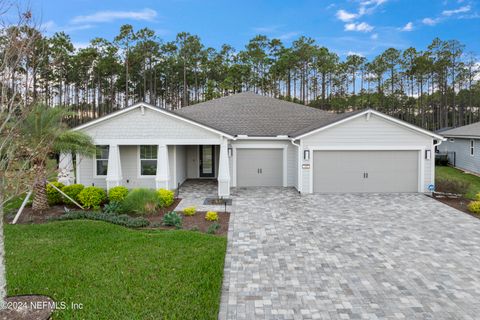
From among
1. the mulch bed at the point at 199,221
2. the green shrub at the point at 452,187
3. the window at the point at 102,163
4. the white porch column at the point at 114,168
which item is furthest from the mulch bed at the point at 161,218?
the green shrub at the point at 452,187

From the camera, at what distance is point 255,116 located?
1945 centimetres

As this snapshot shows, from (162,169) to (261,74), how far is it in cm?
3106

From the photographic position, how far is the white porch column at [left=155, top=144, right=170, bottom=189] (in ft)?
46.3

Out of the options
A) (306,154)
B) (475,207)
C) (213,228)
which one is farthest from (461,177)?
(213,228)

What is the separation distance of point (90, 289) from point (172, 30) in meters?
38.9

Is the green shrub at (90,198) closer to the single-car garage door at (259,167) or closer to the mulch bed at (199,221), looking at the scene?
the mulch bed at (199,221)

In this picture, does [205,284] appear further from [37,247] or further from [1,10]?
[1,10]

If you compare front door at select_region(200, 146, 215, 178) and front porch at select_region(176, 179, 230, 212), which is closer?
front porch at select_region(176, 179, 230, 212)

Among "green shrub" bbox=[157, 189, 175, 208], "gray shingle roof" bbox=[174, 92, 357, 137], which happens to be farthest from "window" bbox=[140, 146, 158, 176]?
"green shrub" bbox=[157, 189, 175, 208]

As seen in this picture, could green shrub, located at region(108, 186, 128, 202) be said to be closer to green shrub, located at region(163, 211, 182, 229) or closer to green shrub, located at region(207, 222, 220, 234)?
green shrub, located at region(163, 211, 182, 229)

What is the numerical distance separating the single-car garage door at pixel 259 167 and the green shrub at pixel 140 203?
20.4 ft

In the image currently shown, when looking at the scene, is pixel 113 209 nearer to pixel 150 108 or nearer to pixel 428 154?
pixel 150 108

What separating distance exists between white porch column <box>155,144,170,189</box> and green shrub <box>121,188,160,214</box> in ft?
8.00

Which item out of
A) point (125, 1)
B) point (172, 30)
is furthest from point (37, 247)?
point (172, 30)
